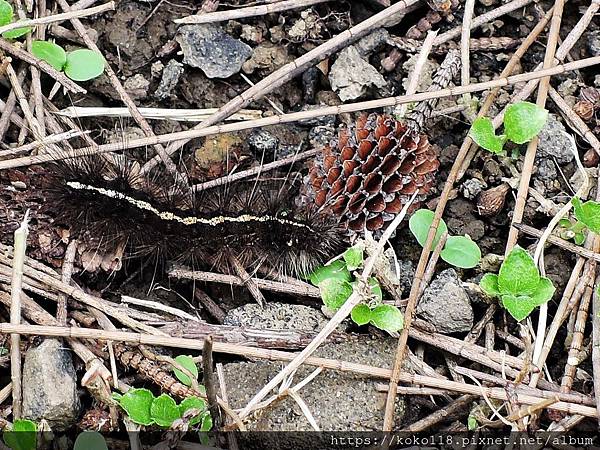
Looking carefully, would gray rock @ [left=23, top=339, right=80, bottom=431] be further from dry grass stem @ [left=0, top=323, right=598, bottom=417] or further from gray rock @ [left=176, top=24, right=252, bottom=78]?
gray rock @ [left=176, top=24, right=252, bottom=78]

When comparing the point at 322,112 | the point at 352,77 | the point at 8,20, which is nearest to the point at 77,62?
the point at 8,20

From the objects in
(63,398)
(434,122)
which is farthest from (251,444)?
(434,122)

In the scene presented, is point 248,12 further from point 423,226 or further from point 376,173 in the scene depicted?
point 423,226

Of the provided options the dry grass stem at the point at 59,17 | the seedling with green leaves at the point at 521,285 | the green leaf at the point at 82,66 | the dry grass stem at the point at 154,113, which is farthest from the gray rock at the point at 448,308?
the dry grass stem at the point at 59,17

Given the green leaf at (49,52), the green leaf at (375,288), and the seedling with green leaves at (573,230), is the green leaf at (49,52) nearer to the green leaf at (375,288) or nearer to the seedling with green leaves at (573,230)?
the green leaf at (375,288)

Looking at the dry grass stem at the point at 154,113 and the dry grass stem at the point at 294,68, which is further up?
the dry grass stem at the point at 294,68

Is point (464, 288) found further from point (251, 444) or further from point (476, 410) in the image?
point (251, 444)
